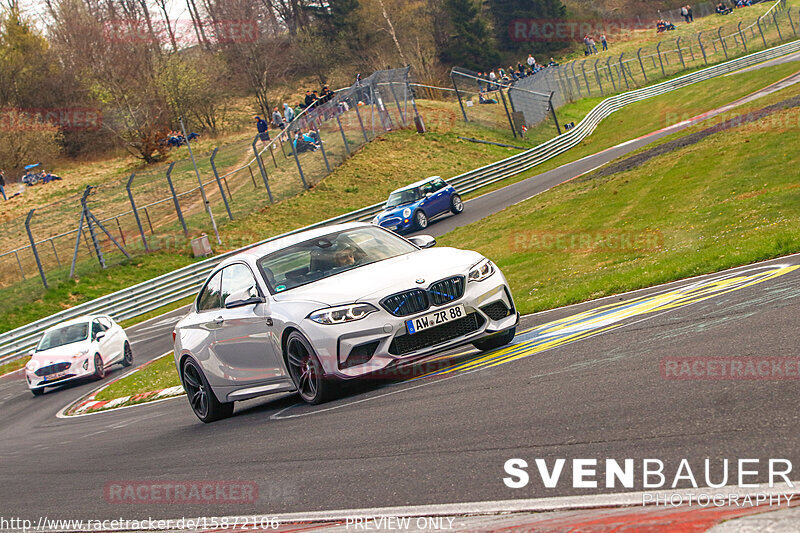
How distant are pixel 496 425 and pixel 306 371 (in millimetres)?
2983

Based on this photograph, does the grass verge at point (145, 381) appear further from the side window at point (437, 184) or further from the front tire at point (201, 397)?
the side window at point (437, 184)

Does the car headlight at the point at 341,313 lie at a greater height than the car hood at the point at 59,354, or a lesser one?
greater

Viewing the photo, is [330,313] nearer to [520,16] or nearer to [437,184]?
[437,184]

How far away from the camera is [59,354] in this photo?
839 inches

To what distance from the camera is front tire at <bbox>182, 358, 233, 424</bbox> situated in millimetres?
9953

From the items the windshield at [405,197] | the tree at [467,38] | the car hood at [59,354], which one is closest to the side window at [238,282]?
the car hood at [59,354]

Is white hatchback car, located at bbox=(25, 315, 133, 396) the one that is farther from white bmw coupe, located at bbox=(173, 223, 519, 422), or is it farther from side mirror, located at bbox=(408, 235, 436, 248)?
side mirror, located at bbox=(408, 235, 436, 248)

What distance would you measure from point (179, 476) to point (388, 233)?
152 inches

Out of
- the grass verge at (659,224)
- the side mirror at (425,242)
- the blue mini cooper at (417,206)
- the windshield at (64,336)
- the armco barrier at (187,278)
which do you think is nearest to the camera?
the side mirror at (425,242)

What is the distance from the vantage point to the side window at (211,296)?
10013mm

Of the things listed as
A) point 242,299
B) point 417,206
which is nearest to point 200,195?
point 417,206

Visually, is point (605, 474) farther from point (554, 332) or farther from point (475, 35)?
point (475, 35)

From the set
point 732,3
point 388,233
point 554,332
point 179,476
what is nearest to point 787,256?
point 554,332

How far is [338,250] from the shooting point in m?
9.42
